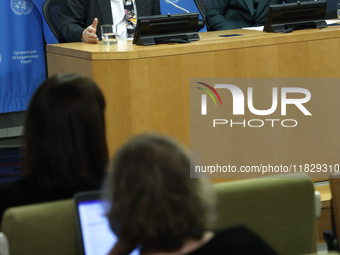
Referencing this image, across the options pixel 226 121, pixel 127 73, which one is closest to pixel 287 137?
pixel 226 121

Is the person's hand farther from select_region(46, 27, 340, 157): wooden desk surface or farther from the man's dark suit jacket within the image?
the man's dark suit jacket

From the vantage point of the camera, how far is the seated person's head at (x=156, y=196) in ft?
3.87

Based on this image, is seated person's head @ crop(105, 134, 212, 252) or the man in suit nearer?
seated person's head @ crop(105, 134, 212, 252)

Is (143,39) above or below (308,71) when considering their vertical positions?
above

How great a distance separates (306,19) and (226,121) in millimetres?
910

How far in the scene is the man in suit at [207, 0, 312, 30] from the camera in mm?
4593

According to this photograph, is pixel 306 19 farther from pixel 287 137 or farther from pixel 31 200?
pixel 31 200

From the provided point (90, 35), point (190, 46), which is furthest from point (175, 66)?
point (90, 35)

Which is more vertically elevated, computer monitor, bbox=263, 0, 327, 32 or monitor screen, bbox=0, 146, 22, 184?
computer monitor, bbox=263, 0, 327, 32

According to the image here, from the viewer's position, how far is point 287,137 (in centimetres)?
349

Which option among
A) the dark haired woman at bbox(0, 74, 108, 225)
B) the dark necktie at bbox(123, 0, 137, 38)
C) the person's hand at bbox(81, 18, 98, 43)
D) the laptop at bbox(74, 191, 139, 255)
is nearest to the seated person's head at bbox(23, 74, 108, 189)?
the dark haired woman at bbox(0, 74, 108, 225)

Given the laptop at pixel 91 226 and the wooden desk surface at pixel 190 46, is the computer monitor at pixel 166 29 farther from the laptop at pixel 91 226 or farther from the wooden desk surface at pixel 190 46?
the laptop at pixel 91 226

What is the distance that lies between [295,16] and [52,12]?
175 cm

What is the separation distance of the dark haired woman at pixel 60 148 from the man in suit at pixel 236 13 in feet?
9.83
